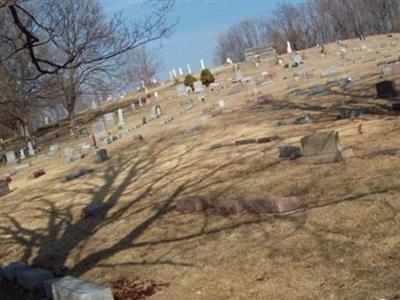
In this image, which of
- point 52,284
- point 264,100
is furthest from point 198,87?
point 52,284

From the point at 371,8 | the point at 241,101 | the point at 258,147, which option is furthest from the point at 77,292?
the point at 371,8

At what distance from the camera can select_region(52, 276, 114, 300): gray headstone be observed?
22.2 ft

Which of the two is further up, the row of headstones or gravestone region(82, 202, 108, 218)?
gravestone region(82, 202, 108, 218)

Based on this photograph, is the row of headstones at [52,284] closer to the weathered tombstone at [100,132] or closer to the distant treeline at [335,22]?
the weathered tombstone at [100,132]

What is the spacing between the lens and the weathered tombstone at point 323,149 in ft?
35.5

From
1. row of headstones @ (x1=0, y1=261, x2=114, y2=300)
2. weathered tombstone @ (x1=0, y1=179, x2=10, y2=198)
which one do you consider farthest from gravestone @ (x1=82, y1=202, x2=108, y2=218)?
weathered tombstone @ (x1=0, y1=179, x2=10, y2=198)

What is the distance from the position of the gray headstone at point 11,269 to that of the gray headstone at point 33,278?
41 centimetres

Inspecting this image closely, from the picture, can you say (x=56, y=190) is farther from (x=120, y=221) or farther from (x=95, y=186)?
(x=120, y=221)

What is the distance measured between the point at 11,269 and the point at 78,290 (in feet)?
11.4

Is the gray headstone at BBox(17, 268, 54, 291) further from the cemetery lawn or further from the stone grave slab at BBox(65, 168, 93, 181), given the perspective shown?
the stone grave slab at BBox(65, 168, 93, 181)

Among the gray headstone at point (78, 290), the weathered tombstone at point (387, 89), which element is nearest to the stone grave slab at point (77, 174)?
the weathered tombstone at point (387, 89)

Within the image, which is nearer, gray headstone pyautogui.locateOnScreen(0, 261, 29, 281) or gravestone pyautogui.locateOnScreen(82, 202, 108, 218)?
gray headstone pyautogui.locateOnScreen(0, 261, 29, 281)

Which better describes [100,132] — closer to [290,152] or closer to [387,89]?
[387,89]

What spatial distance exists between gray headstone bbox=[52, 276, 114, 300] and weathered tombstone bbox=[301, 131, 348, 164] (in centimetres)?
519
